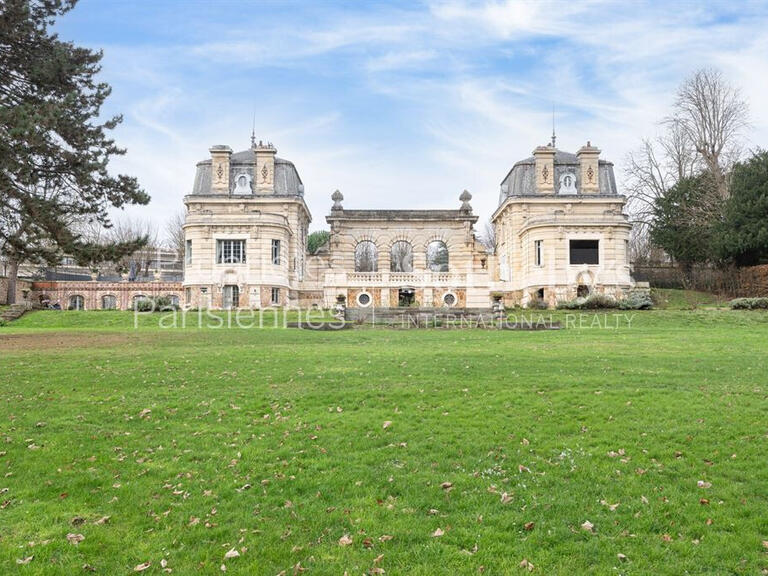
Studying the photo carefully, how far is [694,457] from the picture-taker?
23.9 feet

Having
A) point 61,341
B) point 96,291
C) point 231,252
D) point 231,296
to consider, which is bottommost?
point 61,341

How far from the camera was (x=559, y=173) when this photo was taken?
140ft

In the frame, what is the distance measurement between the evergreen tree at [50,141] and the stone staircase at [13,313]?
1465cm

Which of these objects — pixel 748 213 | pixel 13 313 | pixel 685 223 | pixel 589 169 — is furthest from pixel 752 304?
pixel 13 313

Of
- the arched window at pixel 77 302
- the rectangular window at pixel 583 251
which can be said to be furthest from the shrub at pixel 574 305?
the arched window at pixel 77 302

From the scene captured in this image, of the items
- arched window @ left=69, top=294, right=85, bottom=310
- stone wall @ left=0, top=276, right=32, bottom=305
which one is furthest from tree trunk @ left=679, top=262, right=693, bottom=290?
stone wall @ left=0, top=276, right=32, bottom=305

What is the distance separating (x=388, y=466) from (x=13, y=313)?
104ft

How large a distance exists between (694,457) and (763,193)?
3270 centimetres

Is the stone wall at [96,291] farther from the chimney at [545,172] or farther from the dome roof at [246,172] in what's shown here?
the chimney at [545,172]

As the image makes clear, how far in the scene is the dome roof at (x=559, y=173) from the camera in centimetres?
4212

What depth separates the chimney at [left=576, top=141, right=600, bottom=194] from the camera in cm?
4188

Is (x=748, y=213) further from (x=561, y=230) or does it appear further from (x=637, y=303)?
(x=561, y=230)

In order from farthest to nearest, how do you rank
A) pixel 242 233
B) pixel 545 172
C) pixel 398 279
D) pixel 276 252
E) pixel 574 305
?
1. pixel 545 172
2. pixel 276 252
3. pixel 242 233
4. pixel 398 279
5. pixel 574 305

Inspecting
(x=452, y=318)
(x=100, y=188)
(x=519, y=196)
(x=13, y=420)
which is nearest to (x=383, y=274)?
(x=452, y=318)
